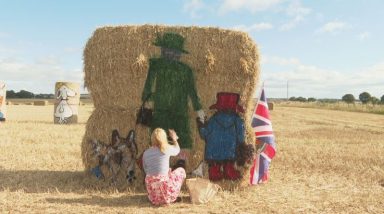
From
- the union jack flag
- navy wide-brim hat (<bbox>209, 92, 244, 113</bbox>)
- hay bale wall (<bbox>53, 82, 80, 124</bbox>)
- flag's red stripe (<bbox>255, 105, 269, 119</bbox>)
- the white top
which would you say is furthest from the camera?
hay bale wall (<bbox>53, 82, 80, 124</bbox>)

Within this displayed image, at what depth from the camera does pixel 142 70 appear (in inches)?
364

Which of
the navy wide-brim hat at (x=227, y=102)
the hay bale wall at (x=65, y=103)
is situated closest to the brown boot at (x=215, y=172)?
the navy wide-brim hat at (x=227, y=102)

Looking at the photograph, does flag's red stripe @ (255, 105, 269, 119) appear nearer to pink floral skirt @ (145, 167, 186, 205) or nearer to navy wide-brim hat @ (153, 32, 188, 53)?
navy wide-brim hat @ (153, 32, 188, 53)

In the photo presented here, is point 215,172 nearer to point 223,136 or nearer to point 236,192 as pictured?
point 236,192

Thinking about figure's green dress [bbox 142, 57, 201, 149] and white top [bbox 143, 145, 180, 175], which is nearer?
white top [bbox 143, 145, 180, 175]

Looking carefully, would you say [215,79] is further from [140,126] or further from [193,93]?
[140,126]

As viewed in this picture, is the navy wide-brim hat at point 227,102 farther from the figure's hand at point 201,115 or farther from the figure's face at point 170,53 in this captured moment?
the figure's face at point 170,53

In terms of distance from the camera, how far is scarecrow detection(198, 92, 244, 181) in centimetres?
912

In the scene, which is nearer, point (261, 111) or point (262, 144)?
point (262, 144)

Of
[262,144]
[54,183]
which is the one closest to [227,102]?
[262,144]

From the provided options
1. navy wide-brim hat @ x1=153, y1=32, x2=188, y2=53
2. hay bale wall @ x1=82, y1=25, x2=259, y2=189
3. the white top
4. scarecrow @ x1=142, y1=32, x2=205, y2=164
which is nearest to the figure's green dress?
scarecrow @ x1=142, y1=32, x2=205, y2=164

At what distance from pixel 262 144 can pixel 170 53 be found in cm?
258

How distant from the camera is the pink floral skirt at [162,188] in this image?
25.1 feet

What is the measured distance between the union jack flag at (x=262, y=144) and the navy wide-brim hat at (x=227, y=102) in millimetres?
929
